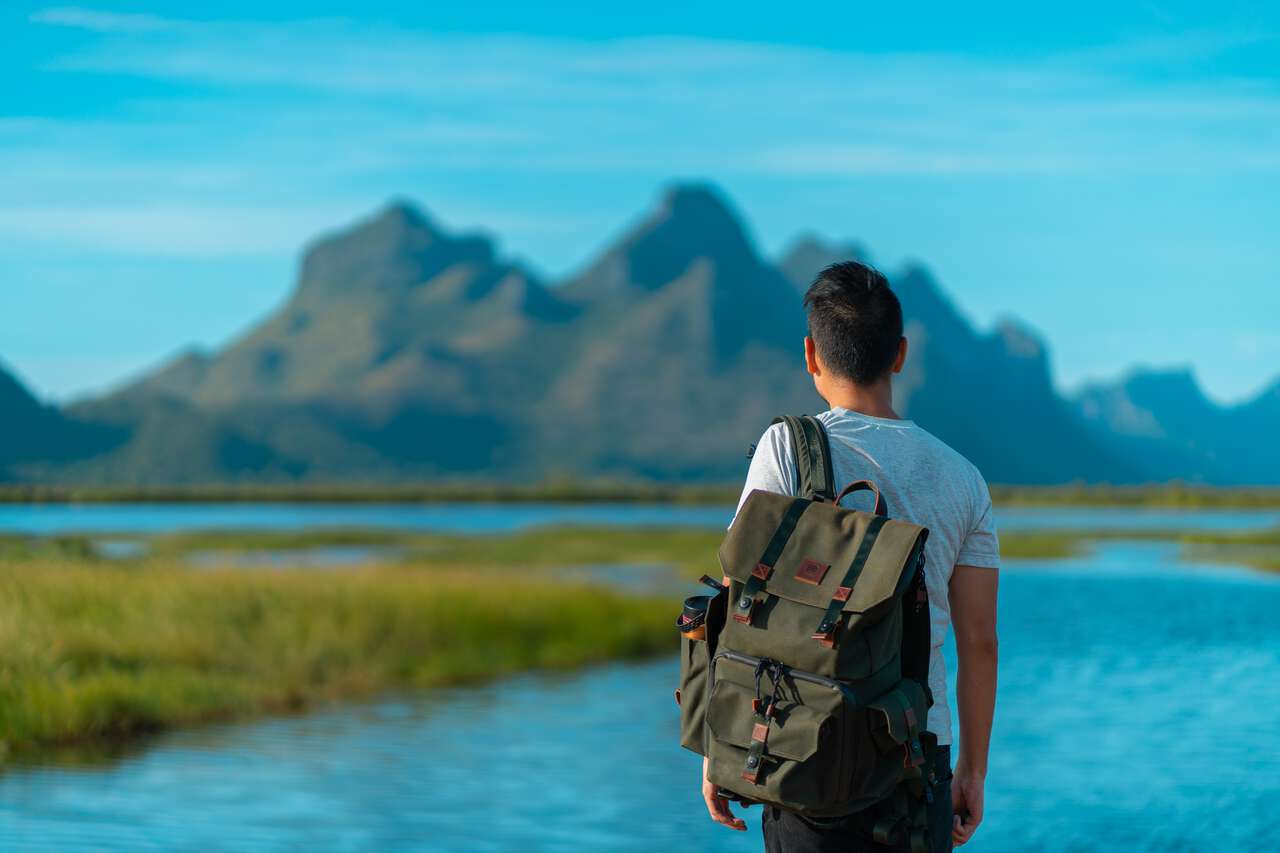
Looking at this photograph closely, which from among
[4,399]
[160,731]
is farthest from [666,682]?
Result: [4,399]

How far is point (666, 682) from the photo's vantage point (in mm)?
22250

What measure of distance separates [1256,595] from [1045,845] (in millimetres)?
32258

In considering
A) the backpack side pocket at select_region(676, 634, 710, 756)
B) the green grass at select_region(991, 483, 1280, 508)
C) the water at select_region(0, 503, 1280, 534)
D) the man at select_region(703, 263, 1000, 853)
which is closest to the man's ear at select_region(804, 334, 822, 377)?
the man at select_region(703, 263, 1000, 853)

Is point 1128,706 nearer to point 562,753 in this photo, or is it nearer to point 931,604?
point 562,753

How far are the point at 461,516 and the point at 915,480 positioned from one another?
4772 inches

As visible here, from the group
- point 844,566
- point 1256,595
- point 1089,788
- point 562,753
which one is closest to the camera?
point 844,566

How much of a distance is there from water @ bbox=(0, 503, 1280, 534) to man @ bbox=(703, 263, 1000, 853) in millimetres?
75070

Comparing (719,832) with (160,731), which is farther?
(160,731)

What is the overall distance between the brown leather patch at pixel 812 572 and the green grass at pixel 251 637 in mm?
13195

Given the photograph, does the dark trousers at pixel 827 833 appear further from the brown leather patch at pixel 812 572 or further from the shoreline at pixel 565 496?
the shoreline at pixel 565 496

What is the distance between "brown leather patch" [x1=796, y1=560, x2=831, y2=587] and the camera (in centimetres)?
351

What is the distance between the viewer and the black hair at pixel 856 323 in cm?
377

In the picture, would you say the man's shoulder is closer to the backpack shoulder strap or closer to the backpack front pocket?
the backpack shoulder strap

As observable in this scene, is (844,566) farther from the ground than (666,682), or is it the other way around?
(844,566)
